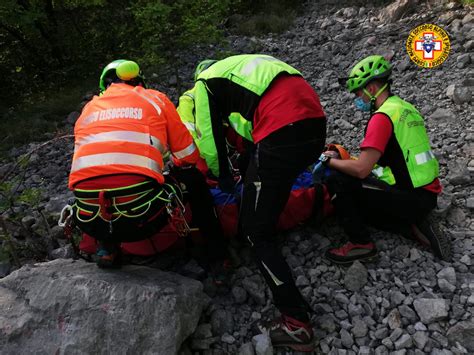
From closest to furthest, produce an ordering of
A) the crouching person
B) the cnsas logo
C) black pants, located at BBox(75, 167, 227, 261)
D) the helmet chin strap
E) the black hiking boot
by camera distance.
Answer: black pants, located at BBox(75, 167, 227, 261), the black hiking boot, the crouching person, the helmet chin strap, the cnsas logo

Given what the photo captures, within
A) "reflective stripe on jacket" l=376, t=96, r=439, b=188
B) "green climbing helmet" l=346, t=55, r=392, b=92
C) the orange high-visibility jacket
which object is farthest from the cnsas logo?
the orange high-visibility jacket

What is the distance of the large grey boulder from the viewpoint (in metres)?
2.53

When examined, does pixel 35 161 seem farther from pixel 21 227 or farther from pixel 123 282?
pixel 123 282

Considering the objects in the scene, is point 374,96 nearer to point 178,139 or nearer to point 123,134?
point 178,139

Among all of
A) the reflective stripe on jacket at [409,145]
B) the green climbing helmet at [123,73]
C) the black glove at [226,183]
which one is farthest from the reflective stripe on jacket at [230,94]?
the reflective stripe on jacket at [409,145]

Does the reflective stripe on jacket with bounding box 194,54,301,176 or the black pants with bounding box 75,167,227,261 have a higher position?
the reflective stripe on jacket with bounding box 194,54,301,176

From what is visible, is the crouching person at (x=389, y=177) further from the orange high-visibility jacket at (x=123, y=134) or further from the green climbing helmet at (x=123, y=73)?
the green climbing helmet at (x=123, y=73)

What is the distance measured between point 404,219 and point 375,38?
682 centimetres

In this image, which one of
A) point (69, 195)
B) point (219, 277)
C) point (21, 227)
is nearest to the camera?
point (219, 277)

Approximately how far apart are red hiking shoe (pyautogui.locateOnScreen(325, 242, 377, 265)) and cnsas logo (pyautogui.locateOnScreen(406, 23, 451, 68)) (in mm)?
5399

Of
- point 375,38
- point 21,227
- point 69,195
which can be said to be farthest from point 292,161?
point 375,38

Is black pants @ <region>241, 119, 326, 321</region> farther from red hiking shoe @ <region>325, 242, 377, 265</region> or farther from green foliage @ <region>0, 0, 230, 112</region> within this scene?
green foliage @ <region>0, 0, 230, 112</region>

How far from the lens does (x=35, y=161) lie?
23.5ft

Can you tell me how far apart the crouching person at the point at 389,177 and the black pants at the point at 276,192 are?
0.73 m
